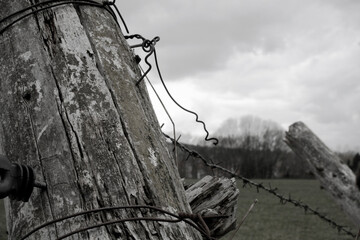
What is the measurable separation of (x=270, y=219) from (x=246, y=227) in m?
3.29

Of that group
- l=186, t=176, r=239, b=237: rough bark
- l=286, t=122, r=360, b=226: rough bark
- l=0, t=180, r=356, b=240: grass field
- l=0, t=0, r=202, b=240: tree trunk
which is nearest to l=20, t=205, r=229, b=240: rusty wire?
l=0, t=0, r=202, b=240: tree trunk

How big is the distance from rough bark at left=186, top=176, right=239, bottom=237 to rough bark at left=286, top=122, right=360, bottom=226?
268 cm

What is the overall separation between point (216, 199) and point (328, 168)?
111 inches

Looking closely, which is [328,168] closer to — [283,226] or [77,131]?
[77,131]

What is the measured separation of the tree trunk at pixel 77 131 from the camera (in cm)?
100

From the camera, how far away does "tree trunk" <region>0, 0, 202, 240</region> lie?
3.27ft

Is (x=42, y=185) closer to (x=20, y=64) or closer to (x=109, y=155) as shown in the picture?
(x=109, y=155)

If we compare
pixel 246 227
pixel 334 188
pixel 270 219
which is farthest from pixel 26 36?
pixel 270 219

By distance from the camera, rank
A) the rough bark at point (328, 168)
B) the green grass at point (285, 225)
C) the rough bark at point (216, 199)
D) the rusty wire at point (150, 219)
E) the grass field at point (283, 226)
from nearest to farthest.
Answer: the rusty wire at point (150, 219) < the rough bark at point (216, 199) < the rough bark at point (328, 168) < the grass field at point (283, 226) < the green grass at point (285, 225)

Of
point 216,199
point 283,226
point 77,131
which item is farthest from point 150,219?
point 283,226

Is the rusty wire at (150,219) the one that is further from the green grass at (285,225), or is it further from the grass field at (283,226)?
the green grass at (285,225)

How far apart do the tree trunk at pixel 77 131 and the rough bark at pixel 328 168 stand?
3264 millimetres

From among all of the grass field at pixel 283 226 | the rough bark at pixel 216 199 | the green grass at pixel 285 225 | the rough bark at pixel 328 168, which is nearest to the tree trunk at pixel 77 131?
the rough bark at pixel 216 199

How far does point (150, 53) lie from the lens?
1.41 metres
